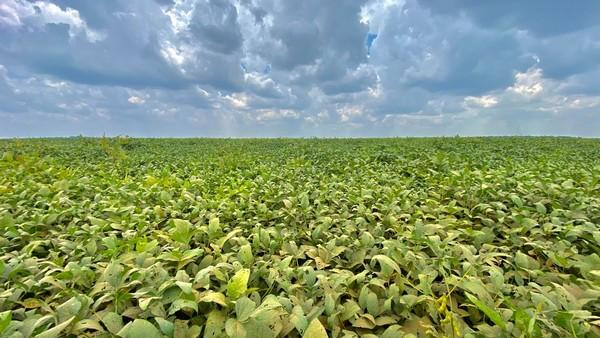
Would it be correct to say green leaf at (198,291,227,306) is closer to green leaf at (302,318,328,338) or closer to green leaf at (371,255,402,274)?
green leaf at (302,318,328,338)

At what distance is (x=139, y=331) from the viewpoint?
3.84 feet

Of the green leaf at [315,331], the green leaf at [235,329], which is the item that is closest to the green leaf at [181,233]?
the green leaf at [235,329]

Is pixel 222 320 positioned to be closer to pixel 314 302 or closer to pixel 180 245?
pixel 314 302

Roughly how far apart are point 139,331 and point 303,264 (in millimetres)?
1155

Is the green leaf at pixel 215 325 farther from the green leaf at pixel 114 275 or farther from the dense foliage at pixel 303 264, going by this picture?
the green leaf at pixel 114 275

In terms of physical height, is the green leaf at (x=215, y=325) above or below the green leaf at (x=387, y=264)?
below

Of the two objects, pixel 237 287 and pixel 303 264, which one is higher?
pixel 237 287

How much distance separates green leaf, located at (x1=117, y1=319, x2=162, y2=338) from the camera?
1.16 metres

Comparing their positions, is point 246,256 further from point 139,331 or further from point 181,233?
point 139,331

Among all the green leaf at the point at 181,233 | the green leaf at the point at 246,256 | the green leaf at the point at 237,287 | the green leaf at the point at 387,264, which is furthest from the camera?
the green leaf at the point at 181,233

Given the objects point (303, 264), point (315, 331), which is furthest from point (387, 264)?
point (315, 331)

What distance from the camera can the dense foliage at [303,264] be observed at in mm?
1354

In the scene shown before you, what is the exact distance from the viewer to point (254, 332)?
1.24m

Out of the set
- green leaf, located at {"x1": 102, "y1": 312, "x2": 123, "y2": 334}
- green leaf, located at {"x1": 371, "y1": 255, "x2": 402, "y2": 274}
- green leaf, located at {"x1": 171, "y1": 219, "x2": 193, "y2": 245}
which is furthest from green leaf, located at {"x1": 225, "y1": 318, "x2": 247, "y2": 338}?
green leaf, located at {"x1": 171, "y1": 219, "x2": 193, "y2": 245}
